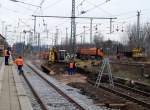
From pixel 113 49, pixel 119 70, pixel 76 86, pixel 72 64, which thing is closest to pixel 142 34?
pixel 113 49

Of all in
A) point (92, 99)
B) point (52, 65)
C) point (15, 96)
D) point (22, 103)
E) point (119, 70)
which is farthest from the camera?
point (52, 65)

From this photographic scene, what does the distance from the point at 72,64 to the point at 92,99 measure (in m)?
19.3

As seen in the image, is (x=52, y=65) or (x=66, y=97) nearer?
(x=66, y=97)

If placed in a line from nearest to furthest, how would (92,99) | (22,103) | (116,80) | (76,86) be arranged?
(22,103) < (92,99) < (76,86) < (116,80)

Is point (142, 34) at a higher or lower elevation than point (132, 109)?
higher

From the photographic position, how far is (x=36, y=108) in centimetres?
1802

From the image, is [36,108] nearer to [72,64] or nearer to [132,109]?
[132,109]

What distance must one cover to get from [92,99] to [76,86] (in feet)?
26.9

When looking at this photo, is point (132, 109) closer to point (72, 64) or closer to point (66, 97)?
point (66, 97)

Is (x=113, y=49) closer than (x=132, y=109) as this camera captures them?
No

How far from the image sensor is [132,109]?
17.3m

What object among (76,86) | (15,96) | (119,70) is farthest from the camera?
(119,70)

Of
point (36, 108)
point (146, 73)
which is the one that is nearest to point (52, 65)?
point (146, 73)

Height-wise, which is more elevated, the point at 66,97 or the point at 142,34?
the point at 142,34
